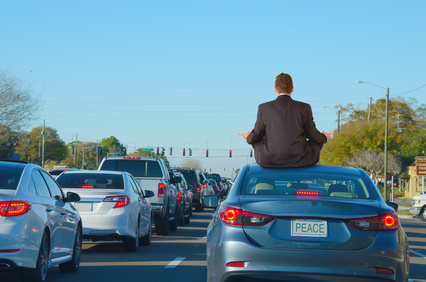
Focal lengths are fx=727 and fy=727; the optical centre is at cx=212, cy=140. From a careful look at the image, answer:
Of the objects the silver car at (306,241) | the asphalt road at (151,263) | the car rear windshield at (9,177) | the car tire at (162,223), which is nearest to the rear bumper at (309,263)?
the silver car at (306,241)

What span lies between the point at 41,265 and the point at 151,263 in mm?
3293

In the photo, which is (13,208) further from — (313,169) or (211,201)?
(313,169)

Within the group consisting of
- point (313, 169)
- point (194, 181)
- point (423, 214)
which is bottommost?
point (423, 214)

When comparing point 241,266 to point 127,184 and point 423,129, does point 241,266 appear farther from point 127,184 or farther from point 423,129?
point 423,129

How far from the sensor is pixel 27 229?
8234 mm

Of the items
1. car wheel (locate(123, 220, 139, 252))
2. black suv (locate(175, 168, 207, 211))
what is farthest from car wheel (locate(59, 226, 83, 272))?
black suv (locate(175, 168, 207, 211))

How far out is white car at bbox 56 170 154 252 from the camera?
42.8ft

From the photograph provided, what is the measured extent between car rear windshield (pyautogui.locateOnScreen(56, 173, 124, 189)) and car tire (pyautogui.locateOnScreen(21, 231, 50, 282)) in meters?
4.86

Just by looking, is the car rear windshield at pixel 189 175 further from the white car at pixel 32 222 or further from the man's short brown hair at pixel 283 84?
the man's short brown hair at pixel 283 84

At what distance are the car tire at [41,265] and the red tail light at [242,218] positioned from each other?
3.02m

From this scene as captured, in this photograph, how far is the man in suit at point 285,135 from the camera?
294 inches

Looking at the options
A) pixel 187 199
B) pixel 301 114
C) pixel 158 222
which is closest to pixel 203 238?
pixel 158 222

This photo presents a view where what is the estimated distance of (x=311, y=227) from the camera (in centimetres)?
605

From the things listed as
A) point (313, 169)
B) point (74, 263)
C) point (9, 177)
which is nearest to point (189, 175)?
point (74, 263)
